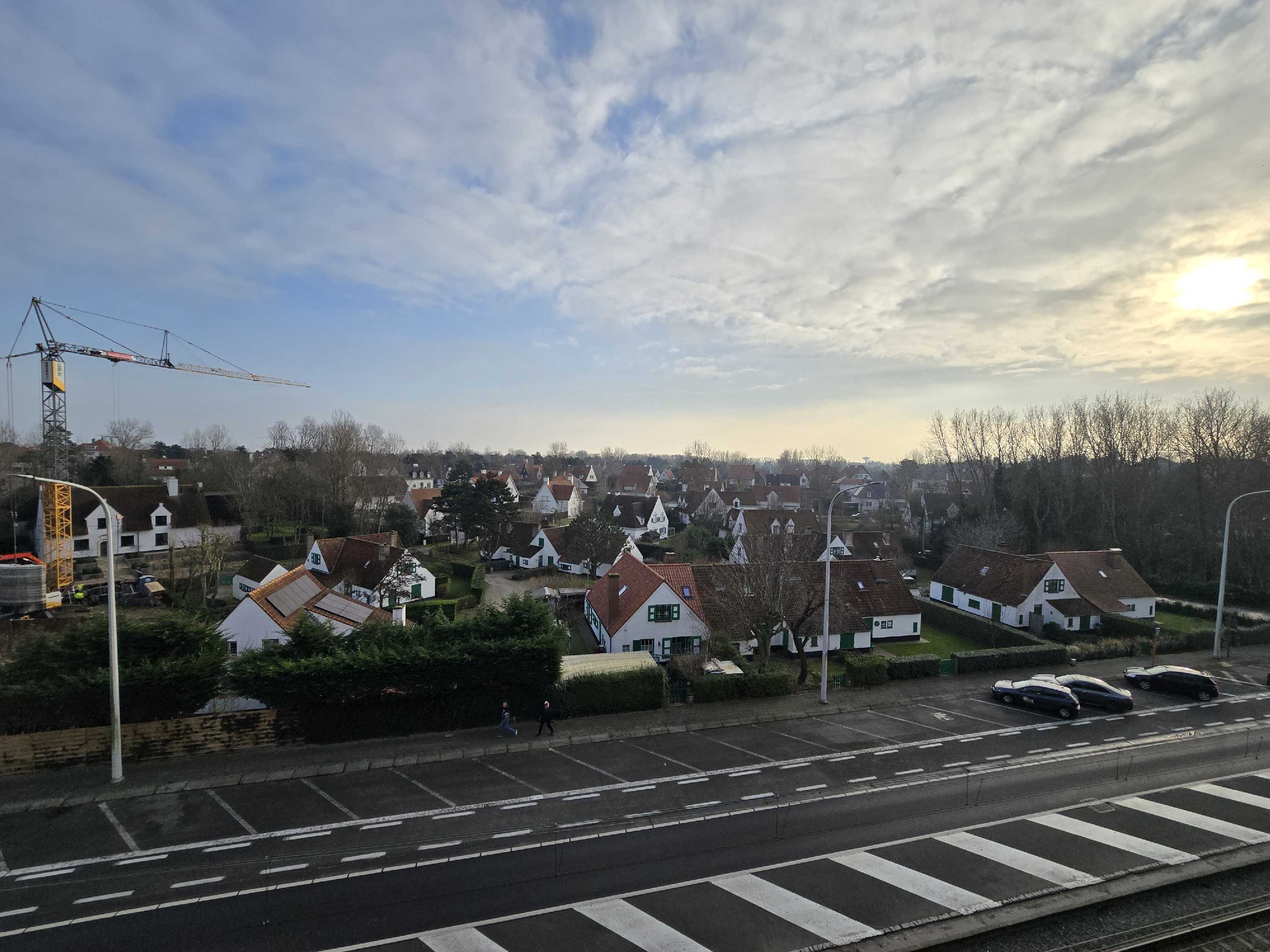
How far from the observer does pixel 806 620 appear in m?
26.9

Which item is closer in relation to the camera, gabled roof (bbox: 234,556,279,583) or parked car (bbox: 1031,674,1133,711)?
parked car (bbox: 1031,674,1133,711)

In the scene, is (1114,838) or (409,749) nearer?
(1114,838)

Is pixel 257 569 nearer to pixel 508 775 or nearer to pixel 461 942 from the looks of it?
pixel 508 775

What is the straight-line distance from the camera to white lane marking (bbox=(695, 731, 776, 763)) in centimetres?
1833

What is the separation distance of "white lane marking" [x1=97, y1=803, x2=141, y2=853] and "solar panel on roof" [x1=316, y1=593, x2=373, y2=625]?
1096 cm

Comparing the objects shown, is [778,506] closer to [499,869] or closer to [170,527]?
[170,527]

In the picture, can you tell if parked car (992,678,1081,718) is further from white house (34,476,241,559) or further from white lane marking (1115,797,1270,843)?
white house (34,476,241,559)

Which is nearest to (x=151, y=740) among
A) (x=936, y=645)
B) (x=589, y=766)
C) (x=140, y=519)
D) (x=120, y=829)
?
(x=120, y=829)

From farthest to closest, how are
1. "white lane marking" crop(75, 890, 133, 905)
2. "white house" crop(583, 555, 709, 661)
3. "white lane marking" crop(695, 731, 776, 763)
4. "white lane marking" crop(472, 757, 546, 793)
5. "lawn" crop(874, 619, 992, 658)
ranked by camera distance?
"lawn" crop(874, 619, 992, 658) → "white house" crop(583, 555, 709, 661) → "white lane marking" crop(695, 731, 776, 763) → "white lane marking" crop(472, 757, 546, 793) → "white lane marking" crop(75, 890, 133, 905)

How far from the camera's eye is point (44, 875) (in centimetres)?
1259

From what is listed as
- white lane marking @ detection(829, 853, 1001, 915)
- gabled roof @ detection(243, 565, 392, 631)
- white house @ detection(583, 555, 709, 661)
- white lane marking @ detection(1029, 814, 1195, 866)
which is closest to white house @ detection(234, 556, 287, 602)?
gabled roof @ detection(243, 565, 392, 631)

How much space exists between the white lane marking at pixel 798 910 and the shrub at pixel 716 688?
10.6m

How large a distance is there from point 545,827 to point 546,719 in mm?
5580

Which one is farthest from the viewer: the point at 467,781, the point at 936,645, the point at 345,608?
the point at 936,645
